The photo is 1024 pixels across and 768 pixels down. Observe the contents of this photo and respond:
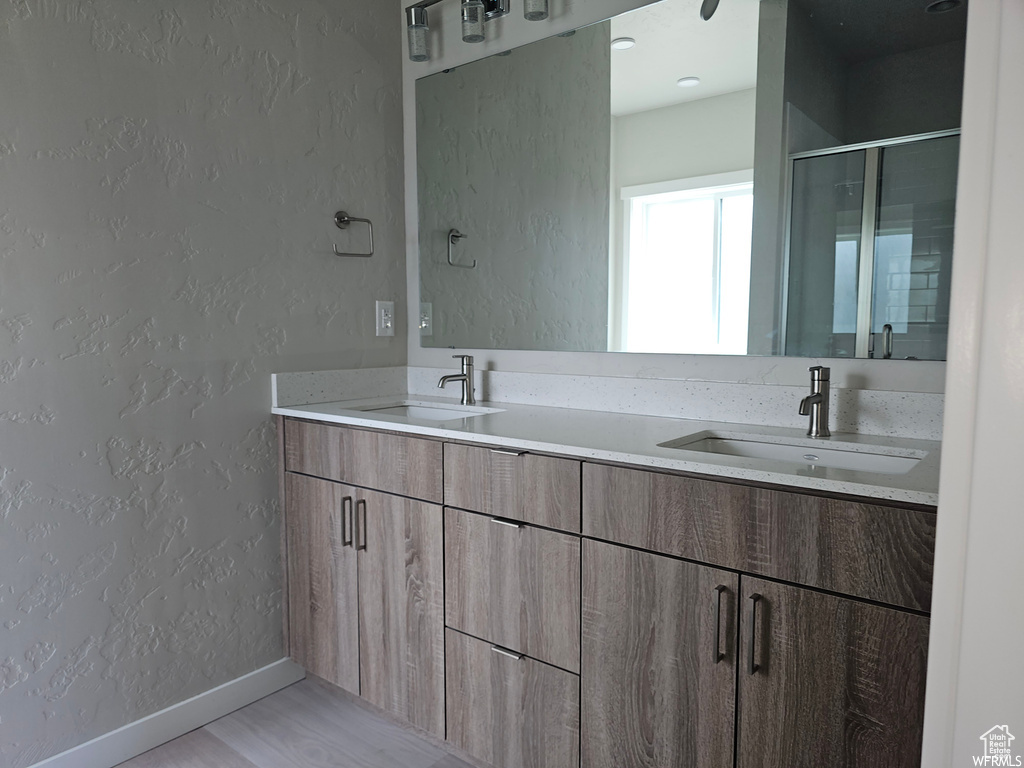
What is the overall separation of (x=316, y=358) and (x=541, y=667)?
123 centimetres

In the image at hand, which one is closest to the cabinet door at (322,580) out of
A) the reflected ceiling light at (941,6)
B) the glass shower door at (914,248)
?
the glass shower door at (914,248)

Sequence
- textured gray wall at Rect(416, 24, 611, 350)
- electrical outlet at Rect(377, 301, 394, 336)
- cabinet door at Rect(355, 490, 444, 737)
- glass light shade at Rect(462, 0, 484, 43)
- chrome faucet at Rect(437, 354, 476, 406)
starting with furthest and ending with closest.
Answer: electrical outlet at Rect(377, 301, 394, 336) → chrome faucet at Rect(437, 354, 476, 406) → glass light shade at Rect(462, 0, 484, 43) → textured gray wall at Rect(416, 24, 611, 350) → cabinet door at Rect(355, 490, 444, 737)

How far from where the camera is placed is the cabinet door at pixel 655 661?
1.24m

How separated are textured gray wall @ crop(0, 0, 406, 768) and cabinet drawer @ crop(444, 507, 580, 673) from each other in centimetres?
78

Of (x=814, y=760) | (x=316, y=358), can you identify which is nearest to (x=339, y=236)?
(x=316, y=358)

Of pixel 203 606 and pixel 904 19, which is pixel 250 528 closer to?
pixel 203 606

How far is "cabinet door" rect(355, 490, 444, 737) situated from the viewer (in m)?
1.72

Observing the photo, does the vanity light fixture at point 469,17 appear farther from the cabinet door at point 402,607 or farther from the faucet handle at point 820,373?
the cabinet door at point 402,607

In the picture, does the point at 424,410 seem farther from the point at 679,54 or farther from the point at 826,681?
the point at 826,681

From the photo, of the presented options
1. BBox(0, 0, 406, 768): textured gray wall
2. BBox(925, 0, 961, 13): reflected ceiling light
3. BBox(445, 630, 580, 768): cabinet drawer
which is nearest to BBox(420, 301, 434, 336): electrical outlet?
BBox(0, 0, 406, 768): textured gray wall

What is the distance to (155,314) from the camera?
5.98ft

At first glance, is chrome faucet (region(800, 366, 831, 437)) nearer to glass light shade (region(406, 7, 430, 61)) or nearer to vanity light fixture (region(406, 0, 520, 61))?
vanity light fixture (region(406, 0, 520, 61))

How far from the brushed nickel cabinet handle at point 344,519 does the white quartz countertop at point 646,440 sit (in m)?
0.22

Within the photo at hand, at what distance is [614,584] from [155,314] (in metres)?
1.38
